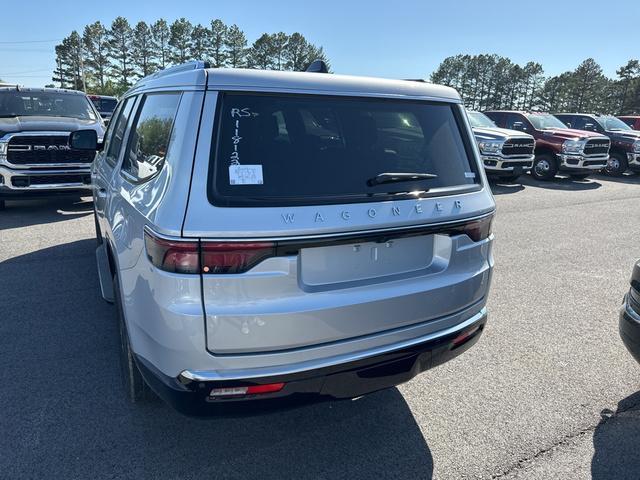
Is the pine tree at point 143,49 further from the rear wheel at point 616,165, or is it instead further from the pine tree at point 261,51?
the rear wheel at point 616,165

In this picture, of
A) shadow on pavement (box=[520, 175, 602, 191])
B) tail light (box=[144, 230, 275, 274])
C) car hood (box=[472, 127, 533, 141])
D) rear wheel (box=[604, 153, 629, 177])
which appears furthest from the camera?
rear wheel (box=[604, 153, 629, 177])

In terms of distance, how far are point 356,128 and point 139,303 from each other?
132 cm

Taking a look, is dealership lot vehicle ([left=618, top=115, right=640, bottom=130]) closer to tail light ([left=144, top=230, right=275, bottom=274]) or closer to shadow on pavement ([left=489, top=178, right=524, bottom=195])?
shadow on pavement ([left=489, top=178, right=524, bottom=195])


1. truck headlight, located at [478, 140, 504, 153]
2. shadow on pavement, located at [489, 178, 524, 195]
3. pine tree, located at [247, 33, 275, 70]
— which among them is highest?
pine tree, located at [247, 33, 275, 70]

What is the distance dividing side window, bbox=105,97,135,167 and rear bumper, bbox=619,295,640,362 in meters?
3.51

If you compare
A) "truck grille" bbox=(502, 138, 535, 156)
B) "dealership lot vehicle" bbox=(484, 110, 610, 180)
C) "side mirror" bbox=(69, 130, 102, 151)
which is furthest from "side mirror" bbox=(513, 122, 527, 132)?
"side mirror" bbox=(69, 130, 102, 151)

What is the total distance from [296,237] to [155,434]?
150 cm

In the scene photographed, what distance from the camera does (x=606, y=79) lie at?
6644cm

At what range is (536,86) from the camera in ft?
251

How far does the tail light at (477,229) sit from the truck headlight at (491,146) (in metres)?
10.9

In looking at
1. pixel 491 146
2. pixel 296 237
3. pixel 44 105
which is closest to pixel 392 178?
pixel 296 237

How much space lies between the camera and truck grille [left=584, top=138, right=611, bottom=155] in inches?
551

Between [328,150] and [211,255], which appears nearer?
[211,255]

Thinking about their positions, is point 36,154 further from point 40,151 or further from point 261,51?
point 261,51
